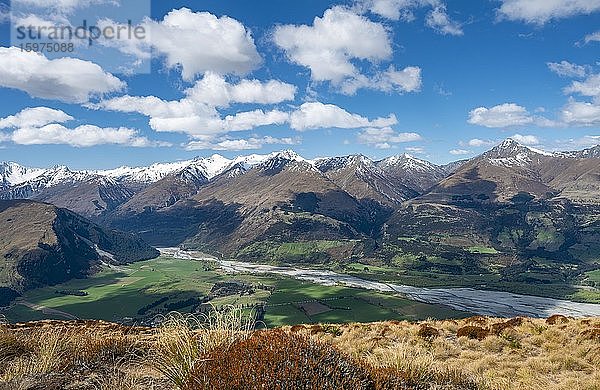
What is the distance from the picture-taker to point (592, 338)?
17344mm

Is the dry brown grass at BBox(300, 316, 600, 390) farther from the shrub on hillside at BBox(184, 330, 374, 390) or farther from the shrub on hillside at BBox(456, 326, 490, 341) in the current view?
the shrub on hillside at BBox(184, 330, 374, 390)

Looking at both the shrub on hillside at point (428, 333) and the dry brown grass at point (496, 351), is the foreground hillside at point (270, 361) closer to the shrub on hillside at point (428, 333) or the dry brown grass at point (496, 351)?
the dry brown grass at point (496, 351)

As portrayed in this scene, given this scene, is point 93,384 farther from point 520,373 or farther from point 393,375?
point 520,373

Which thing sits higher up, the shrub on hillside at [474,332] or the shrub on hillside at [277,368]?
the shrub on hillside at [277,368]

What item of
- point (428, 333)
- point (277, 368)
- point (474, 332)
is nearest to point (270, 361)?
point (277, 368)

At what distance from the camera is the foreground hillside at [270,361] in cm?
700

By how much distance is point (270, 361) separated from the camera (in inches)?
275

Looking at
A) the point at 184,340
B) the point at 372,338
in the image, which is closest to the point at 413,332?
the point at 372,338

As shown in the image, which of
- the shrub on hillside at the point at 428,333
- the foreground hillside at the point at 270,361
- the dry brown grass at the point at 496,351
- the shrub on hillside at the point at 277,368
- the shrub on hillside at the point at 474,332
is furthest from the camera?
the shrub on hillside at the point at 428,333

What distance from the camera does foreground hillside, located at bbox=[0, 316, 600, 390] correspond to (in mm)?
6996

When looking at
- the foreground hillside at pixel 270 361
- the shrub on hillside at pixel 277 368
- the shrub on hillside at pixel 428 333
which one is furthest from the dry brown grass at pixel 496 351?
the shrub on hillside at pixel 277 368

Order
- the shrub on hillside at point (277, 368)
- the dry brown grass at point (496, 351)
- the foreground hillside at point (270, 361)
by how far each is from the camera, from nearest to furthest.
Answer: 1. the shrub on hillside at point (277, 368)
2. the foreground hillside at point (270, 361)
3. the dry brown grass at point (496, 351)

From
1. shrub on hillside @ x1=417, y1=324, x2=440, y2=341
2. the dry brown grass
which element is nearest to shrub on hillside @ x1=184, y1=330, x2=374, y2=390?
the dry brown grass

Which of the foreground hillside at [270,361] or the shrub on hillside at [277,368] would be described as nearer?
the shrub on hillside at [277,368]
